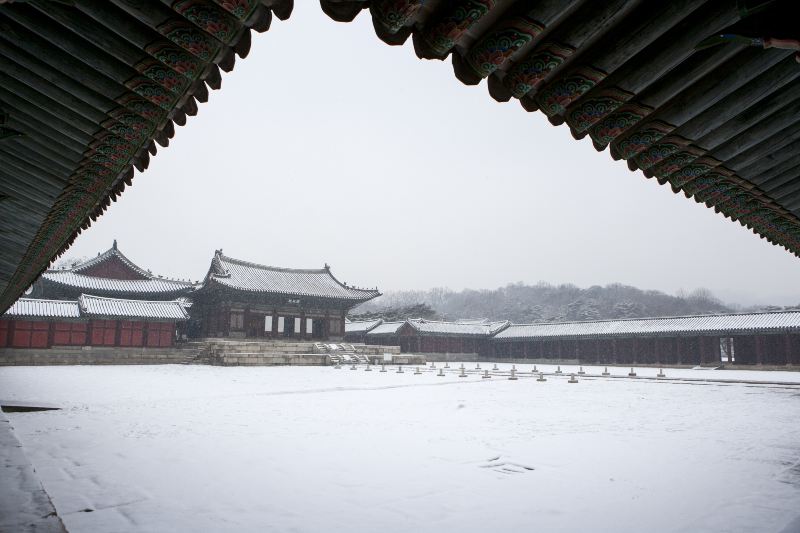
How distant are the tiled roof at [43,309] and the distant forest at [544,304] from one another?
100 feet

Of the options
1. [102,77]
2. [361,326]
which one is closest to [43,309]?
[361,326]

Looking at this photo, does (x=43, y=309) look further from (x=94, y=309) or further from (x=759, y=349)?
(x=759, y=349)

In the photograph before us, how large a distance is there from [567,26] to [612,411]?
10940 millimetres

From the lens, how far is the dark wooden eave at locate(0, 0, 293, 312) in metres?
2.77

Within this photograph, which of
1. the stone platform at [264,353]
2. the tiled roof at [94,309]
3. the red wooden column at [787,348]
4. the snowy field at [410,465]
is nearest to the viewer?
the snowy field at [410,465]

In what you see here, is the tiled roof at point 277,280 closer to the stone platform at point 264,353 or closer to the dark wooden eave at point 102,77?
the stone platform at point 264,353

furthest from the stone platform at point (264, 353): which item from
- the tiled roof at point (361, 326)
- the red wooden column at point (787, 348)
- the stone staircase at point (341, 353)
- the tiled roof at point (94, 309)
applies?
the red wooden column at point (787, 348)

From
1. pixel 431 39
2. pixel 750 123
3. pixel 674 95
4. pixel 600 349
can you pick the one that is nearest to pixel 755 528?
pixel 750 123

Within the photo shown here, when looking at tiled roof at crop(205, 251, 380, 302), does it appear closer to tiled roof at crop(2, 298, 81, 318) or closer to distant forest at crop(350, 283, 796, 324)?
tiled roof at crop(2, 298, 81, 318)

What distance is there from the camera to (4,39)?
3.22m

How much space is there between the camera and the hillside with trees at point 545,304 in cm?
7488

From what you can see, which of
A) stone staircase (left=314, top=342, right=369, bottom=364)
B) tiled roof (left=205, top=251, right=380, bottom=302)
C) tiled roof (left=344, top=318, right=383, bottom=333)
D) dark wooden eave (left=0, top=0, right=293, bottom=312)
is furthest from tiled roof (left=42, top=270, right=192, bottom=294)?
dark wooden eave (left=0, top=0, right=293, bottom=312)

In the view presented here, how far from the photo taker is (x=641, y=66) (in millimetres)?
2891

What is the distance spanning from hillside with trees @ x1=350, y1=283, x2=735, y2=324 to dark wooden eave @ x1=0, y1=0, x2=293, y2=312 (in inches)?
2097
